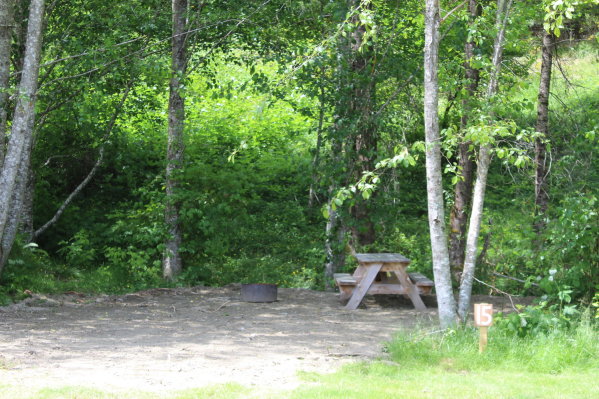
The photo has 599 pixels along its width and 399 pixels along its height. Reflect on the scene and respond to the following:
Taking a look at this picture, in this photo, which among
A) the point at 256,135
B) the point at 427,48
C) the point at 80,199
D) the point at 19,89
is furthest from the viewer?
the point at 256,135

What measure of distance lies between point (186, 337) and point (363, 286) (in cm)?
301

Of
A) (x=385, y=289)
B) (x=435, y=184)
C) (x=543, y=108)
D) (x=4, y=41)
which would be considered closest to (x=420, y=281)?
(x=385, y=289)

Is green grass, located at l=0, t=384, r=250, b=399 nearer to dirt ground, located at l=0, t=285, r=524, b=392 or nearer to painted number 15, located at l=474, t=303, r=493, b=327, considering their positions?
dirt ground, located at l=0, t=285, r=524, b=392

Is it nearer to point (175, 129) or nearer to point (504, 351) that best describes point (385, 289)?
point (504, 351)

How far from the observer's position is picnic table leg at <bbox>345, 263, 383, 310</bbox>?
9766 mm

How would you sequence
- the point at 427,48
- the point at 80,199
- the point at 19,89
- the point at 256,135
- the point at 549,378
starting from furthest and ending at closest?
1. the point at 256,135
2. the point at 80,199
3. the point at 19,89
4. the point at 427,48
5. the point at 549,378

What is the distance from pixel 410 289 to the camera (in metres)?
9.88

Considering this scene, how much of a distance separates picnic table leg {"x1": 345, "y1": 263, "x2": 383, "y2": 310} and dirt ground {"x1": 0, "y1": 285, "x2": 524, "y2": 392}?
0.56 feet

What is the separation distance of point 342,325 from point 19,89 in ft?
16.0

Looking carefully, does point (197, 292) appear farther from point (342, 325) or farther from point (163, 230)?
point (342, 325)

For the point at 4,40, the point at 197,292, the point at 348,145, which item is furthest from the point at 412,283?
the point at 4,40

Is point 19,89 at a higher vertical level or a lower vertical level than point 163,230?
higher

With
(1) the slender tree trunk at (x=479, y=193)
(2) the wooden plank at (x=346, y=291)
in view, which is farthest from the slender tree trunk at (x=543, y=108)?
(1) the slender tree trunk at (x=479, y=193)

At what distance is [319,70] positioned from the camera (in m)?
11.4
